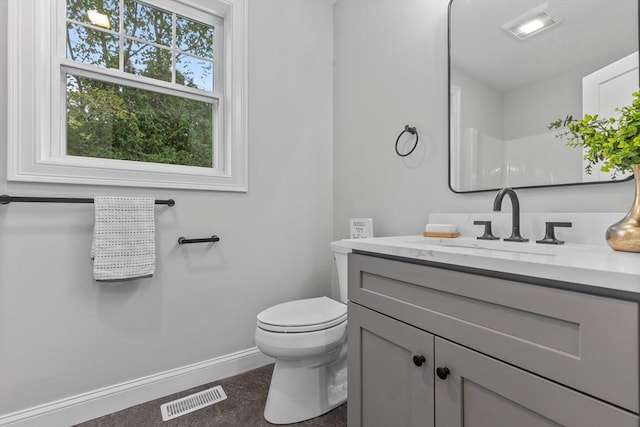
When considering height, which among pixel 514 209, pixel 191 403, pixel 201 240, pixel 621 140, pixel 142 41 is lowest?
pixel 191 403

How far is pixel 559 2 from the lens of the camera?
→ 1.12 meters

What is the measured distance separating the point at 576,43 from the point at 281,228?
5.47 feet

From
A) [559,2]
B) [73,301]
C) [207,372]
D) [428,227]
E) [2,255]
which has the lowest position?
[207,372]

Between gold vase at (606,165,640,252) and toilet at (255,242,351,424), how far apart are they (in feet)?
2.86

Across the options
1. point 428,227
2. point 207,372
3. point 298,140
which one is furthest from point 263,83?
point 207,372

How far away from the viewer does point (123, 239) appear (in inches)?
57.3

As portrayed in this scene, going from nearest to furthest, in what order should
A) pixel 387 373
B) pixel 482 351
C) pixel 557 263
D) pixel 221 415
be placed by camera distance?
pixel 557 263 → pixel 482 351 → pixel 387 373 → pixel 221 415

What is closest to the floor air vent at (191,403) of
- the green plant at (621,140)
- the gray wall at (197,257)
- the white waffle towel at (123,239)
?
the gray wall at (197,257)

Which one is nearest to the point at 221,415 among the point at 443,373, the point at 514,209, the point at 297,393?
the point at 297,393

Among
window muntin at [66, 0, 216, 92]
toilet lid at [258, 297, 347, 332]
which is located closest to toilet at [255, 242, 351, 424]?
toilet lid at [258, 297, 347, 332]

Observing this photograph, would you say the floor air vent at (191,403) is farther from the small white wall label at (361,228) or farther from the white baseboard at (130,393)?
the small white wall label at (361,228)

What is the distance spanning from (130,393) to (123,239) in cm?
79

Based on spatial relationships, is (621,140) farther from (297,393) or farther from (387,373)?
(297,393)

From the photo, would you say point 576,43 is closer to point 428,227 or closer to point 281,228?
point 428,227
